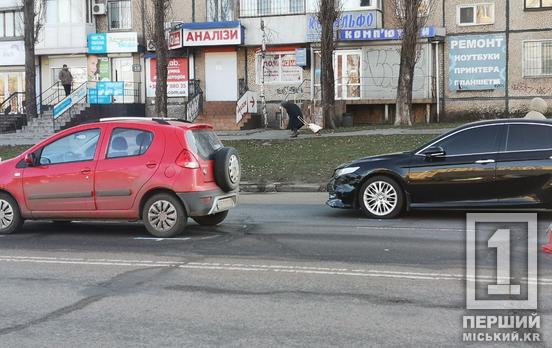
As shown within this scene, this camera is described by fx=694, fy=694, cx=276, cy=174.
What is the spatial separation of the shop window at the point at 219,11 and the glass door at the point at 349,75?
5479mm

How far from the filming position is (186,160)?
31.1 feet

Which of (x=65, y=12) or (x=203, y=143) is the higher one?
(x=65, y=12)

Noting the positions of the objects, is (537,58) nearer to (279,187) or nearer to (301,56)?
(301,56)

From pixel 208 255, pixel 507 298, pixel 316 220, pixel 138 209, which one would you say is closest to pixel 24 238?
pixel 138 209

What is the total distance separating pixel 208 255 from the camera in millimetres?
8438

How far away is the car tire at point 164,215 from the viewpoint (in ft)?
31.4

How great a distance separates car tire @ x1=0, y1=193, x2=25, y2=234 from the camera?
1017 centimetres

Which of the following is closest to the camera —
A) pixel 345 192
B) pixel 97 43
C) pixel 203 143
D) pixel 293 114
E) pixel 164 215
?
pixel 164 215

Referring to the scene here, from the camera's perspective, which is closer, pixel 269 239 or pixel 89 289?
pixel 89 289

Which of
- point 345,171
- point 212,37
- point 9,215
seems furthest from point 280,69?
point 9,215

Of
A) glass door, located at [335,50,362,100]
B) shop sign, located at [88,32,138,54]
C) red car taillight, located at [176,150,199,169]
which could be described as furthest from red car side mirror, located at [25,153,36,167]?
shop sign, located at [88,32,138,54]

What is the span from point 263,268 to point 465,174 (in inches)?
175

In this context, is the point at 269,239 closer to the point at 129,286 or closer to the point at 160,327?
the point at 129,286

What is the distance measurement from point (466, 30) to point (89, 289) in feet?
86.8
